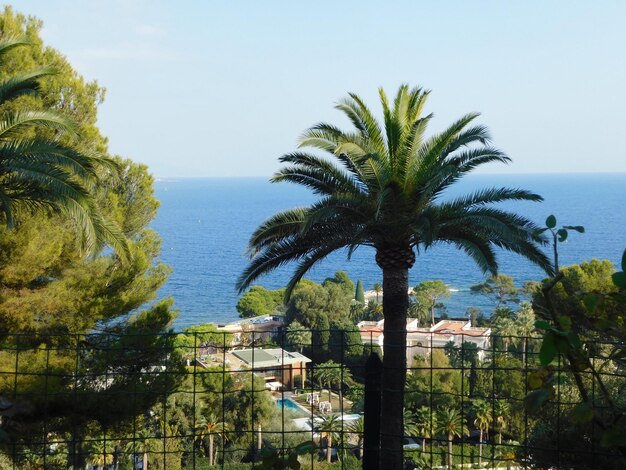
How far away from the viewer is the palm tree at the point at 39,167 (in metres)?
8.80

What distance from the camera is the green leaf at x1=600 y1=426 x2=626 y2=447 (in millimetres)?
1558

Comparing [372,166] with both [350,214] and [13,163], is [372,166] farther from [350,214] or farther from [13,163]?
[13,163]

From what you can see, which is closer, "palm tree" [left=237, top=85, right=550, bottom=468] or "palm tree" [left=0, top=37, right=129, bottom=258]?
"palm tree" [left=0, top=37, right=129, bottom=258]

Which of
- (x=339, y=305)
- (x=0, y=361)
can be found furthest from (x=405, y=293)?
(x=339, y=305)

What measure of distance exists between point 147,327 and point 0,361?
2.80 metres

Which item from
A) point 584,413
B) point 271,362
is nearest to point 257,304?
point 271,362

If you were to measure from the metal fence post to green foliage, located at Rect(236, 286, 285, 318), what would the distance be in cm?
5990

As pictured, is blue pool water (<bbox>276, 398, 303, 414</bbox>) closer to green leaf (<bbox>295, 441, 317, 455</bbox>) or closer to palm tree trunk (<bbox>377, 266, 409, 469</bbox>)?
palm tree trunk (<bbox>377, 266, 409, 469</bbox>)

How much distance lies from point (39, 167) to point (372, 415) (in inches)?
255

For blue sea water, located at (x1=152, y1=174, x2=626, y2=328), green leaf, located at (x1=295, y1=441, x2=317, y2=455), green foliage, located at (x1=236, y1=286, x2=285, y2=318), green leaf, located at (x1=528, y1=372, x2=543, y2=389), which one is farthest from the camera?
blue sea water, located at (x1=152, y1=174, x2=626, y2=328)

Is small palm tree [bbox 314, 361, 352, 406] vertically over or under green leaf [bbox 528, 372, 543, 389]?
under

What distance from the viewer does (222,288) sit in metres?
87.6

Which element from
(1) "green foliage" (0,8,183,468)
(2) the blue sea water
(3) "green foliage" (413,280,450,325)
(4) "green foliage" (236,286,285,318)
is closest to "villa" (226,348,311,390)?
(1) "green foliage" (0,8,183,468)

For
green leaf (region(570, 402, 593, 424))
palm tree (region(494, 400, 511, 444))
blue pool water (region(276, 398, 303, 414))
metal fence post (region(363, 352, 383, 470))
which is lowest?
blue pool water (region(276, 398, 303, 414))
